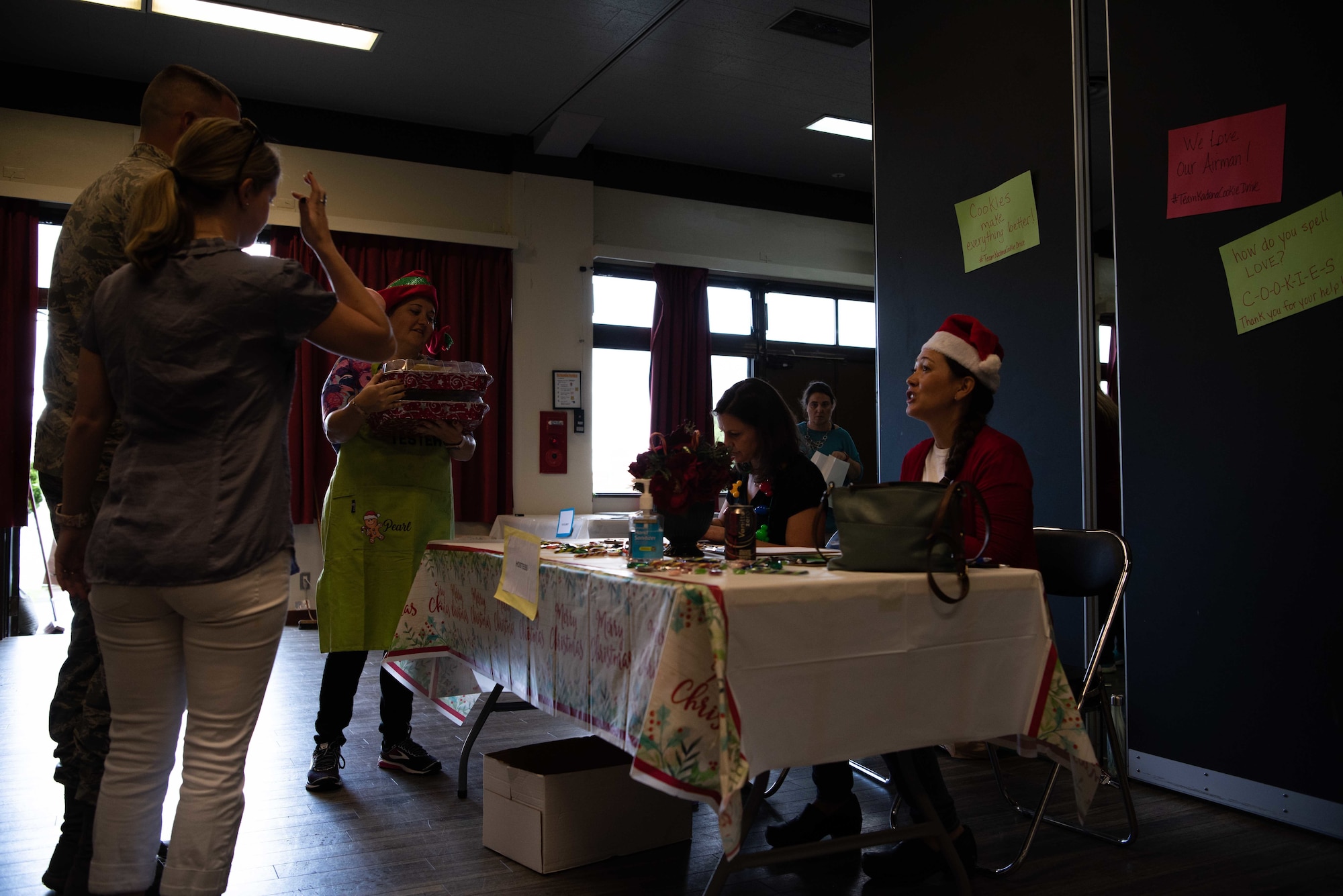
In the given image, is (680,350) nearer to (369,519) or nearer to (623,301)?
(623,301)

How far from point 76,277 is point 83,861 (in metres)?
1.02

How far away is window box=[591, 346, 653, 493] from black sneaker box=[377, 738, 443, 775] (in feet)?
13.6

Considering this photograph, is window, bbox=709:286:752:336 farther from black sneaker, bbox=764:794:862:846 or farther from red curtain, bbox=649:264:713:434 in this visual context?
black sneaker, bbox=764:794:862:846

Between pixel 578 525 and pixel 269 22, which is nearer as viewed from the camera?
pixel 269 22

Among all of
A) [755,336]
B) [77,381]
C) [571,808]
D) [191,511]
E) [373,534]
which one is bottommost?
[571,808]

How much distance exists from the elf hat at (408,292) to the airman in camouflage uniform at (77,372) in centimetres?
93

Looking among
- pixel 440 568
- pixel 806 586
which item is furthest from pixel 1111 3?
pixel 440 568

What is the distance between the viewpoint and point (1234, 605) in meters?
2.43

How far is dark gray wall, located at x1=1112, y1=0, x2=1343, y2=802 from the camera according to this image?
227 cm

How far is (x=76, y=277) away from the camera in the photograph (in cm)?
168

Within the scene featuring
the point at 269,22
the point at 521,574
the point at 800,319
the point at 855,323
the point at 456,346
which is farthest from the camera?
the point at 855,323

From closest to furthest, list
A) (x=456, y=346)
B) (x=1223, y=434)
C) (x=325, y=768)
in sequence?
(x=1223, y=434)
(x=325, y=768)
(x=456, y=346)

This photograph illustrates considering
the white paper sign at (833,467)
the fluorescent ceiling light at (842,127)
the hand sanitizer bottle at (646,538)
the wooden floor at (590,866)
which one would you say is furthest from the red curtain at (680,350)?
the hand sanitizer bottle at (646,538)

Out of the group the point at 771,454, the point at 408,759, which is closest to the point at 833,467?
the point at 771,454
